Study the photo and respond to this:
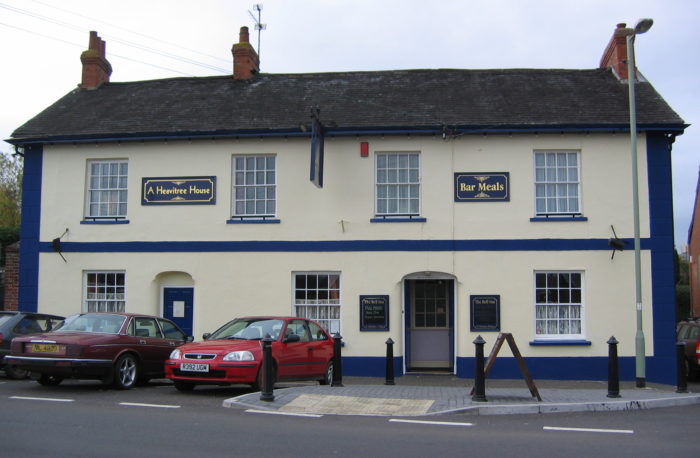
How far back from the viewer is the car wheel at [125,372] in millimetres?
12250

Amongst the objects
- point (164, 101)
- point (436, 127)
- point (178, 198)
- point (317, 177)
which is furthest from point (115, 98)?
point (436, 127)

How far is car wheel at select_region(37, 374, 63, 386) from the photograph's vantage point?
1278cm

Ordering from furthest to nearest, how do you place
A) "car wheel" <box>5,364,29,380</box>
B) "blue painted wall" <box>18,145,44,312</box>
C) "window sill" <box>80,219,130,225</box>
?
"blue painted wall" <box>18,145,44,312</box>, "window sill" <box>80,219,130,225</box>, "car wheel" <box>5,364,29,380</box>

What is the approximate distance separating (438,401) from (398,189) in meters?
6.99

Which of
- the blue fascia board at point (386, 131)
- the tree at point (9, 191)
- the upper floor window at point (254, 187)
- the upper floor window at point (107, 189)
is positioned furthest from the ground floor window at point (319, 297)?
the tree at point (9, 191)

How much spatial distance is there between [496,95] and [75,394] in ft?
41.2

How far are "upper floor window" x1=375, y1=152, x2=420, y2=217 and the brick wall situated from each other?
10.6 meters

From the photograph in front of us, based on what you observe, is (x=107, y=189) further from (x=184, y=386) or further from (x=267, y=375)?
(x=267, y=375)

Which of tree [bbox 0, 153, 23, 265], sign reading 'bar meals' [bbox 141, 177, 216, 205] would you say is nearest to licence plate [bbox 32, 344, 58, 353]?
sign reading 'bar meals' [bbox 141, 177, 216, 205]

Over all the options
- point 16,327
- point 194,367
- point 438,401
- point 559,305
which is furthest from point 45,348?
point 559,305

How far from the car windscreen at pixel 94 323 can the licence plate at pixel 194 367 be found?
174cm

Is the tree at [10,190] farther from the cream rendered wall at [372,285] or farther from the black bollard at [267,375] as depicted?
the black bollard at [267,375]

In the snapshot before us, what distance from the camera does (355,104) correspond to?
1847cm

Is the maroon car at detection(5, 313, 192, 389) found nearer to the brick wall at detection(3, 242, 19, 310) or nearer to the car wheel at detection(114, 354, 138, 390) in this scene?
the car wheel at detection(114, 354, 138, 390)
